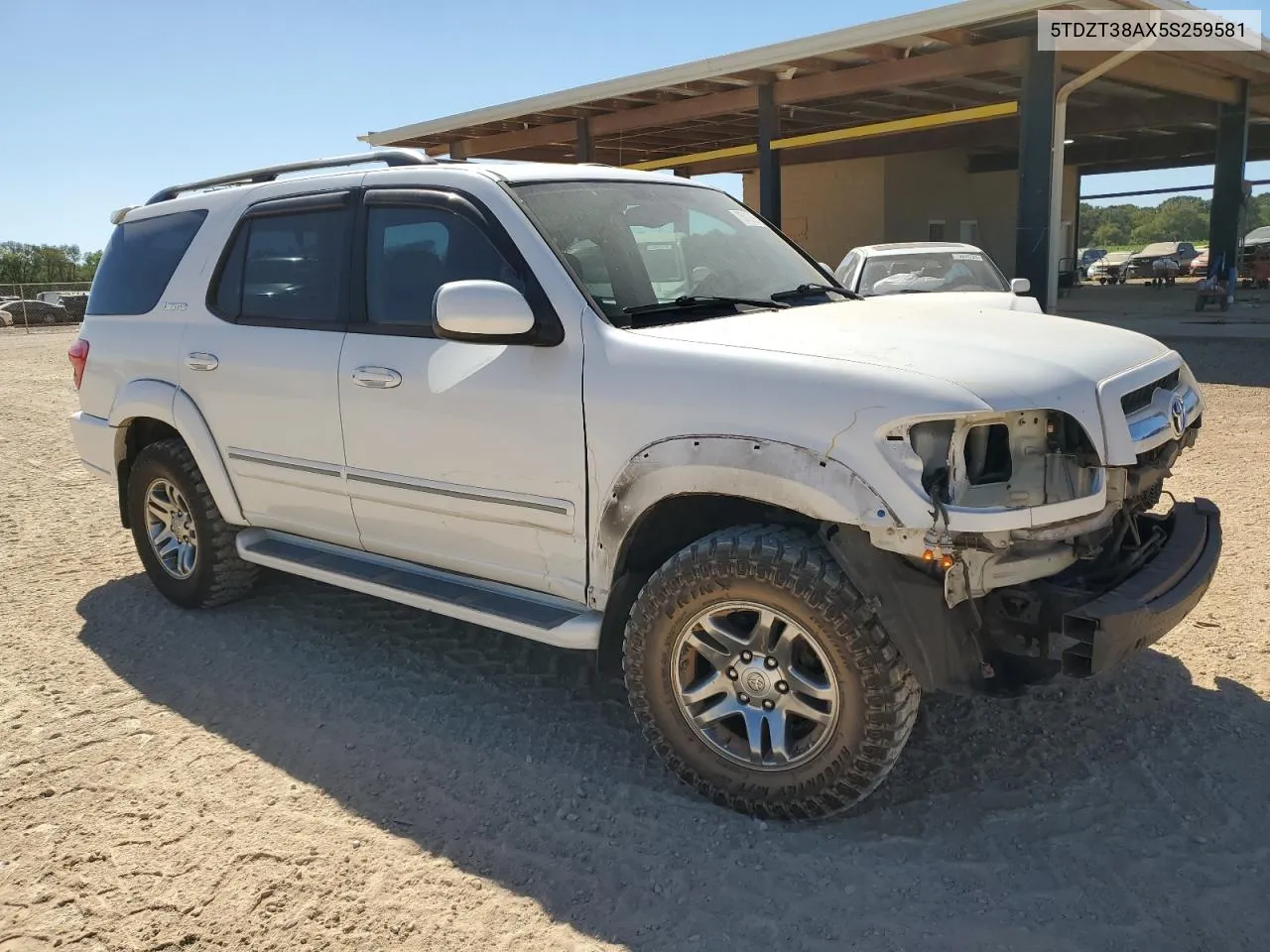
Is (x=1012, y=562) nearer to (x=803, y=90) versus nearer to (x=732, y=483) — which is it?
(x=732, y=483)

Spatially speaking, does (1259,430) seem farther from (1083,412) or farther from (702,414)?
(702,414)

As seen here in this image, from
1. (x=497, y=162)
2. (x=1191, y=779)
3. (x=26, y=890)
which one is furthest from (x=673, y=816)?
(x=497, y=162)

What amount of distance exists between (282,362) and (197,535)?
1.20 m

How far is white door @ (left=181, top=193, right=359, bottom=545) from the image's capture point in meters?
4.02

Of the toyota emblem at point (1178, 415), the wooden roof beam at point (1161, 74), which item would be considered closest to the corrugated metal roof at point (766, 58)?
the wooden roof beam at point (1161, 74)

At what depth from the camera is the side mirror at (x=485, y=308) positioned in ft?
10.5

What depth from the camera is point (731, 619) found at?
306cm

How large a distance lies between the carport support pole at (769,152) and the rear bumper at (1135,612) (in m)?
13.4

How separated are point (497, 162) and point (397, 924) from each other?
110 inches

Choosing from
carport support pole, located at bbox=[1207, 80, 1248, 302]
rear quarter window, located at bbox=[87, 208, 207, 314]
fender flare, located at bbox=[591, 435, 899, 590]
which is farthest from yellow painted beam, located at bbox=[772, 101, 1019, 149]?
fender flare, located at bbox=[591, 435, 899, 590]

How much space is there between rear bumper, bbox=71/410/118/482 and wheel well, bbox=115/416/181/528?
0.05 m

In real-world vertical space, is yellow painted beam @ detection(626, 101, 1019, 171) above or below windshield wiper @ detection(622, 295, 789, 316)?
above

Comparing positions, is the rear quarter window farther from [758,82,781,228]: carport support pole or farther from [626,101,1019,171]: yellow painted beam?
[626,101,1019,171]: yellow painted beam

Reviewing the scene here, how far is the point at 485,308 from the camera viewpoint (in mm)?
3199
